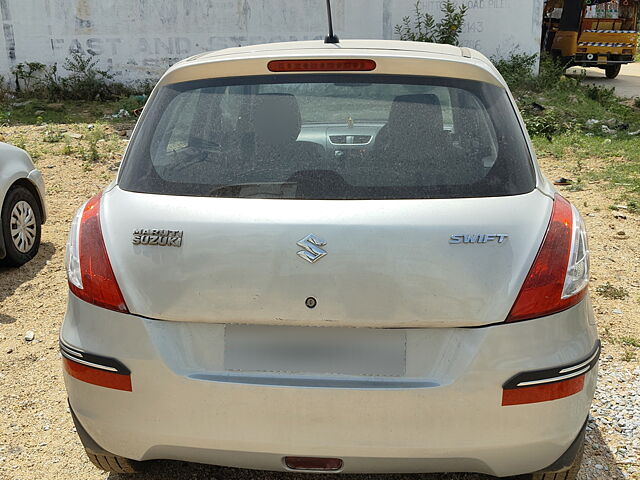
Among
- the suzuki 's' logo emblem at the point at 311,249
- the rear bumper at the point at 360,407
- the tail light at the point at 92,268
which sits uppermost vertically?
the suzuki 's' logo emblem at the point at 311,249

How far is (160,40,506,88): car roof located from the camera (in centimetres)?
257

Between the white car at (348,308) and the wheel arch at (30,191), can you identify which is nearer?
the white car at (348,308)

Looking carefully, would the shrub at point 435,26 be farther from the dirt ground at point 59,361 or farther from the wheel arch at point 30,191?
the wheel arch at point 30,191

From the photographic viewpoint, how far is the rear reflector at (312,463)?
2.37 meters

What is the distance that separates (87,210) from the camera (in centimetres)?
270

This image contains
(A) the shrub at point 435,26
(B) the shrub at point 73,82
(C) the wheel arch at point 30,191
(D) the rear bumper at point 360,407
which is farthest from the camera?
(B) the shrub at point 73,82

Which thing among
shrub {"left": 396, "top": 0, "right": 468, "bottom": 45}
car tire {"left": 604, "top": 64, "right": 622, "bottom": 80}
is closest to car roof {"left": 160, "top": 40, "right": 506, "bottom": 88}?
shrub {"left": 396, "top": 0, "right": 468, "bottom": 45}

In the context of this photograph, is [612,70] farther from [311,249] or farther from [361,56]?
[311,249]

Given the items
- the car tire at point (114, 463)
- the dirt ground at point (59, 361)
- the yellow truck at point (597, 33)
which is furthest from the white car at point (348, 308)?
the yellow truck at point (597, 33)

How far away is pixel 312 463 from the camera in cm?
239

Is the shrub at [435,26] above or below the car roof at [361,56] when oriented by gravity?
Result: below

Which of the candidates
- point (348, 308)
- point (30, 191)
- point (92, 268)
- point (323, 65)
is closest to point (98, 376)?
point (92, 268)

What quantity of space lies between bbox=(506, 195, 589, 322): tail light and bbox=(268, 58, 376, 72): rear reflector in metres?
0.83

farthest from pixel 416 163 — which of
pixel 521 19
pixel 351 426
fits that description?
pixel 521 19
